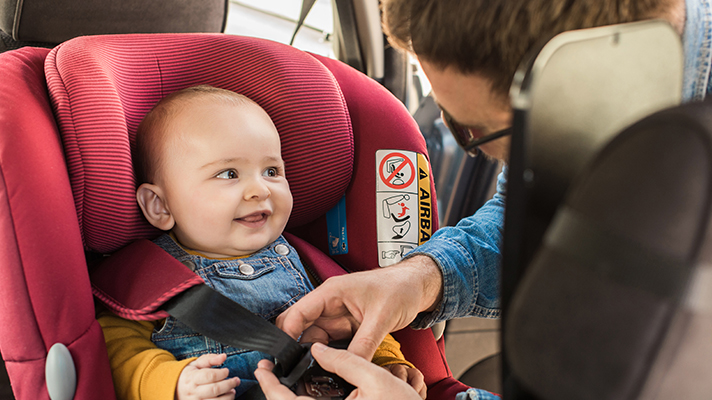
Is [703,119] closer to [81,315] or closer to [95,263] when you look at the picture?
[81,315]

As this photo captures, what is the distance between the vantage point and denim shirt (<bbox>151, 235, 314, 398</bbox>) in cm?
97

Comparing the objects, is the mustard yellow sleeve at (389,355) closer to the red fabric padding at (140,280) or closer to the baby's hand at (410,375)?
the baby's hand at (410,375)

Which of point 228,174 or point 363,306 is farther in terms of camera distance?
point 228,174

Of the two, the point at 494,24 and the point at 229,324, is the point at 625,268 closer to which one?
the point at 494,24

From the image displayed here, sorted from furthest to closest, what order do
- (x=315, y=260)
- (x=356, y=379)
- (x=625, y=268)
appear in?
(x=315, y=260), (x=356, y=379), (x=625, y=268)

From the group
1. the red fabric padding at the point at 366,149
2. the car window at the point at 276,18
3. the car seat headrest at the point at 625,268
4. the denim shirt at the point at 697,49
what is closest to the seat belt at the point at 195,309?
the red fabric padding at the point at 366,149

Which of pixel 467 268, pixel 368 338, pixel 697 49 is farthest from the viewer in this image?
pixel 467 268

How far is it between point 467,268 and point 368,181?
0.31 m

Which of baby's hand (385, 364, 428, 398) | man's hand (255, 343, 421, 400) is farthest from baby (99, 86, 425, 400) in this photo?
man's hand (255, 343, 421, 400)

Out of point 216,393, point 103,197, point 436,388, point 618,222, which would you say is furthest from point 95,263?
point 618,222

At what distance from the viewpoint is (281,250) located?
1156mm

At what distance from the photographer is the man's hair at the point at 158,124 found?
3.40ft

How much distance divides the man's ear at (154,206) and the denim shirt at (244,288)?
0.05 meters

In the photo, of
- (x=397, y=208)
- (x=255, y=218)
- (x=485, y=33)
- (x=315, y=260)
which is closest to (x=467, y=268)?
(x=397, y=208)
